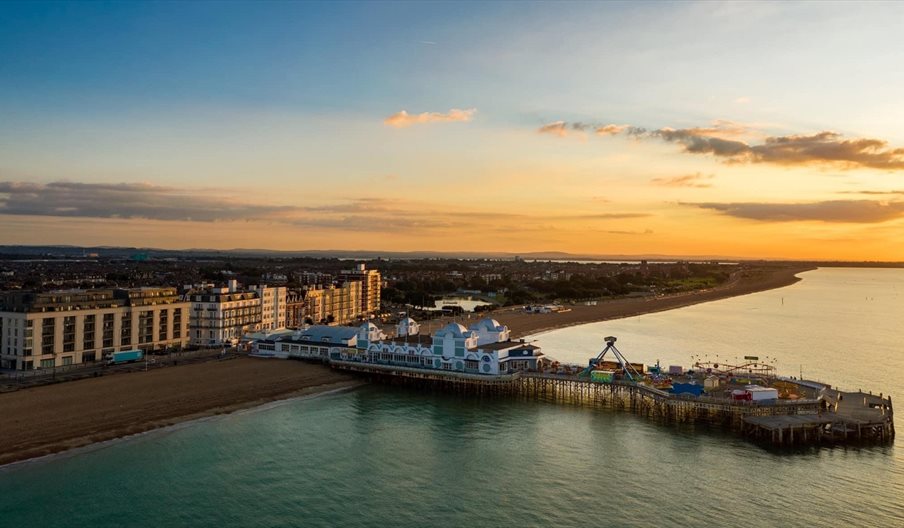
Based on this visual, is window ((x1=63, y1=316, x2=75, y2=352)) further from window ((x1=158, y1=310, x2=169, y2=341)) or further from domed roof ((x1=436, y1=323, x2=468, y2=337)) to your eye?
domed roof ((x1=436, y1=323, x2=468, y2=337))

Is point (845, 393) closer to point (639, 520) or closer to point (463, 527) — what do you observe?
point (639, 520)

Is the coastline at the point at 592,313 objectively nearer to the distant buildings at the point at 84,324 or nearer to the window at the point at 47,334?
the distant buildings at the point at 84,324

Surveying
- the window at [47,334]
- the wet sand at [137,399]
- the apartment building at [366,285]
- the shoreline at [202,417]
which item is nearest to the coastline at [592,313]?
the apartment building at [366,285]

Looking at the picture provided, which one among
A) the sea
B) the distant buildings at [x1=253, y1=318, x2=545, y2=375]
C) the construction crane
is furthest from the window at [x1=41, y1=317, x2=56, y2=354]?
the construction crane

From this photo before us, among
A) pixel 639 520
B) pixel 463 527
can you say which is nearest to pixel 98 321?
pixel 463 527

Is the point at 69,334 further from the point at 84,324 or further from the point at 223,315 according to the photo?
the point at 223,315
